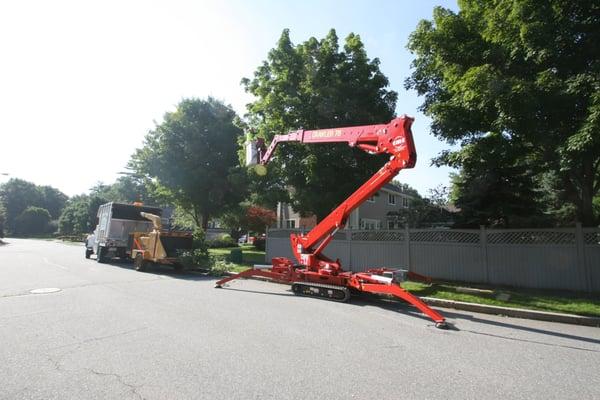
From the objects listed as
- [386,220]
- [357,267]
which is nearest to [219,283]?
[357,267]

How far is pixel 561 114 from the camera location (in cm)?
964

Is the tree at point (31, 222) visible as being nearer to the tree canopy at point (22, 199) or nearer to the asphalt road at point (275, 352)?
the tree canopy at point (22, 199)

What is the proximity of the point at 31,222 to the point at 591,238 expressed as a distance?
96505 mm

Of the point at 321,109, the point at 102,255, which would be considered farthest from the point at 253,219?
the point at 321,109

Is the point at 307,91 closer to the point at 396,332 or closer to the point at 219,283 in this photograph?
the point at 219,283

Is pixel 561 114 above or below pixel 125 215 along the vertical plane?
above

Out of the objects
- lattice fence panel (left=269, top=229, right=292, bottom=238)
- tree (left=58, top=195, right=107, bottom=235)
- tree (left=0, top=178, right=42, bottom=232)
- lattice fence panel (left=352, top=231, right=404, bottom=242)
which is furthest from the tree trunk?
tree (left=0, top=178, right=42, bottom=232)

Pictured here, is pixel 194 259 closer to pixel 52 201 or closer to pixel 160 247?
pixel 160 247

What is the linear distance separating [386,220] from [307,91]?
21.5 meters

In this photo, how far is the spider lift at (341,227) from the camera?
888 cm

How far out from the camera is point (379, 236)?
15.4 meters

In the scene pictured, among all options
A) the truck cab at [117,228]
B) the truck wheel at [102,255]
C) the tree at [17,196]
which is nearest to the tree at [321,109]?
the truck cab at [117,228]

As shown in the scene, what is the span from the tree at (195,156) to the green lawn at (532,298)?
1347 cm

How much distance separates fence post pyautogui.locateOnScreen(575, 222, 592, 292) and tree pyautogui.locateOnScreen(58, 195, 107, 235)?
5003 cm
